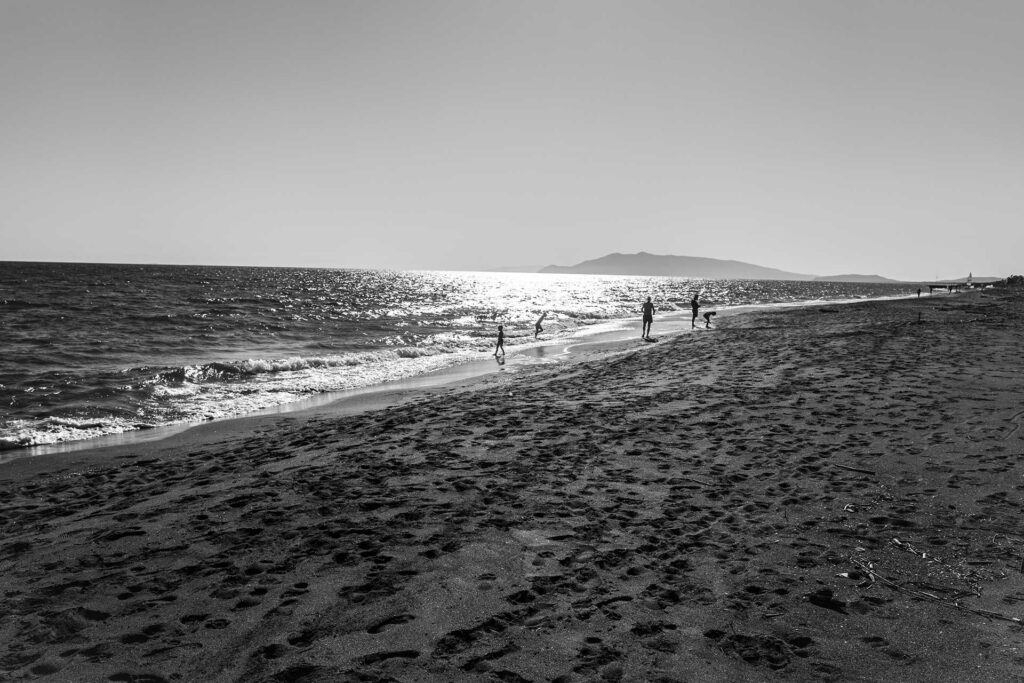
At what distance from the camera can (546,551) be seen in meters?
5.57

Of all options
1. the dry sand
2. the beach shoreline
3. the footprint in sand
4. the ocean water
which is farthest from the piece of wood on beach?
the ocean water

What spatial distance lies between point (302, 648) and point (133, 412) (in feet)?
47.2

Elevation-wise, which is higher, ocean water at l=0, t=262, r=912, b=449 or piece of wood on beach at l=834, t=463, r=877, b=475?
piece of wood on beach at l=834, t=463, r=877, b=475

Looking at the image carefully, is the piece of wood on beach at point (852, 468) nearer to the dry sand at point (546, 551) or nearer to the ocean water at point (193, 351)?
the dry sand at point (546, 551)

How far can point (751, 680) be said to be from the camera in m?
3.69

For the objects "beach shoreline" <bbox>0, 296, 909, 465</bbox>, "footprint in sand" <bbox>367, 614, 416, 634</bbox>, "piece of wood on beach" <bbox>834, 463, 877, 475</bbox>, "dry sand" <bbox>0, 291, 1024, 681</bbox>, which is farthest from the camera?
"beach shoreline" <bbox>0, 296, 909, 465</bbox>

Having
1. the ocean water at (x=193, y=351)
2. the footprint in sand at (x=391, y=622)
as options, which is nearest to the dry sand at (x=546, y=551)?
the footprint in sand at (x=391, y=622)

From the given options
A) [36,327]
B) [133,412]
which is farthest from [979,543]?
[36,327]

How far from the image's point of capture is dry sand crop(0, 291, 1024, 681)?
13.2ft

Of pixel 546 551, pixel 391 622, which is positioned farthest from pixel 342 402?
pixel 391 622

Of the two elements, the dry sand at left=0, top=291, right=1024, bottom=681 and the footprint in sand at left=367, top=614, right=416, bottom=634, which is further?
the footprint in sand at left=367, top=614, right=416, bottom=634

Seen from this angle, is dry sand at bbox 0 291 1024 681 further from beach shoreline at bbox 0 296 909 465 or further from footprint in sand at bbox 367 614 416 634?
beach shoreline at bbox 0 296 909 465

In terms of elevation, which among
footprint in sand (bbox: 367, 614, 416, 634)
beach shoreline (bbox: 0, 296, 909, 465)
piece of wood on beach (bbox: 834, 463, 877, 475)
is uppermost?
piece of wood on beach (bbox: 834, 463, 877, 475)

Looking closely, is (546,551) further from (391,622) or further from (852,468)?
(852,468)
